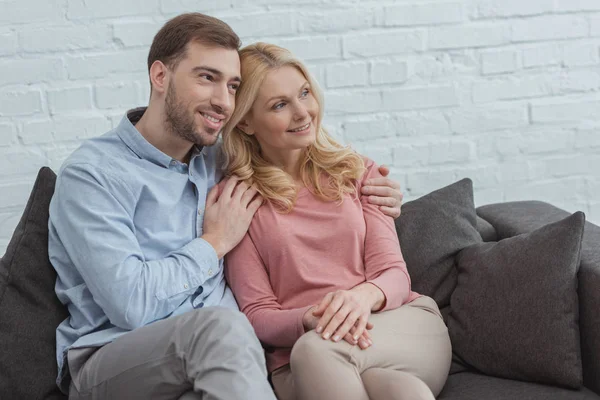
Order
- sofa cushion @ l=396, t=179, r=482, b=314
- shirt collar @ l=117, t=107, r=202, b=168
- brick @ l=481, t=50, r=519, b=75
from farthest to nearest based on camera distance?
brick @ l=481, t=50, r=519, b=75 < sofa cushion @ l=396, t=179, r=482, b=314 < shirt collar @ l=117, t=107, r=202, b=168

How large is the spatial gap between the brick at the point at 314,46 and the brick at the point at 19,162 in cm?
84

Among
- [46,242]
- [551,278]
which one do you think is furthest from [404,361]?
[46,242]

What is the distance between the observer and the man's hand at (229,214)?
1983 millimetres

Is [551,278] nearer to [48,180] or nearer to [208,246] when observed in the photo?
[208,246]

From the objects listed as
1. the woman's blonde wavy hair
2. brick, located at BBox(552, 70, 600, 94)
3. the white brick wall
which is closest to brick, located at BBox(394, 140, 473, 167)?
the white brick wall

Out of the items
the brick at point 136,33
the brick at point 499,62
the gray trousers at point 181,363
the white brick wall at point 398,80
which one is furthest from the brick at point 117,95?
the brick at point 499,62

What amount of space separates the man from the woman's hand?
23 cm

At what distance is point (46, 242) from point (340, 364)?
0.73 metres

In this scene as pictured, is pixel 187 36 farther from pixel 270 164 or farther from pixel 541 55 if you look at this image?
pixel 541 55

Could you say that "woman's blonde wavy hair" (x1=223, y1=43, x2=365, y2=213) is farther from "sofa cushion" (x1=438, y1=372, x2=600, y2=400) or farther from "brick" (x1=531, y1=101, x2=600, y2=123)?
"brick" (x1=531, y1=101, x2=600, y2=123)

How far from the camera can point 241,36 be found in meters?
2.68

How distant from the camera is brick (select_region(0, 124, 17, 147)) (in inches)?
104

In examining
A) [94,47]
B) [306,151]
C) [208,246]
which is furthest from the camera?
[94,47]

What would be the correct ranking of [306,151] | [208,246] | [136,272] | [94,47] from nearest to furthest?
[136,272]
[208,246]
[306,151]
[94,47]
